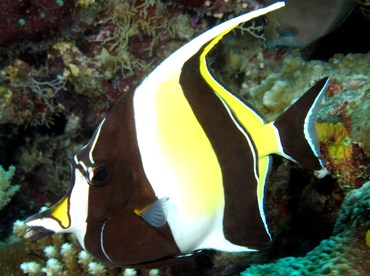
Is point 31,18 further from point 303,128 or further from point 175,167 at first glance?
point 303,128

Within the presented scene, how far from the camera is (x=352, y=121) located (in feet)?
7.30

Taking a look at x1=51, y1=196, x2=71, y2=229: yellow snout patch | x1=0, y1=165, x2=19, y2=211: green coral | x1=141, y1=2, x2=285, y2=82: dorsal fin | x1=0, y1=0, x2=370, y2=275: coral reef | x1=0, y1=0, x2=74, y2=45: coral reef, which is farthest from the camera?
x1=0, y1=165, x2=19, y2=211: green coral

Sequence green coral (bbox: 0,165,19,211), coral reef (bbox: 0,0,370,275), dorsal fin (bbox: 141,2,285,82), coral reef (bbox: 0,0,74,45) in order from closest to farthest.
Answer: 1. dorsal fin (bbox: 141,2,285,82)
2. coral reef (bbox: 0,0,370,275)
3. coral reef (bbox: 0,0,74,45)
4. green coral (bbox: 0,165,19,211)

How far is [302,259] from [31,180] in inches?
125

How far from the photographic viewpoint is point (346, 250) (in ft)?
5.97

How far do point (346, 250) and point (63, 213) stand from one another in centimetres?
133

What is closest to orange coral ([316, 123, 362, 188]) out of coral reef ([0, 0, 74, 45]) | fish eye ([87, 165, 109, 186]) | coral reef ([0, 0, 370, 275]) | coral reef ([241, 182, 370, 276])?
coral reef ([0, 0, 370, 275])

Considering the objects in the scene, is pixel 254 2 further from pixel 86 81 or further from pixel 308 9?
pixel 86 81

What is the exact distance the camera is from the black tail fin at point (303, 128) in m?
1.19

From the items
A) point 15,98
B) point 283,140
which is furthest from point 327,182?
point 15,98

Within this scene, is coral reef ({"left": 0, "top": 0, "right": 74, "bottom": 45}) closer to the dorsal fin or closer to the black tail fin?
the dorsal fin

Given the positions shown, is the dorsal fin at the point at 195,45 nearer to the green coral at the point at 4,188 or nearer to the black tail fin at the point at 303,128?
the black tail fin at the point at 303,128

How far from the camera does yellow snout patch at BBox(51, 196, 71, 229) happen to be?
116 centimetres

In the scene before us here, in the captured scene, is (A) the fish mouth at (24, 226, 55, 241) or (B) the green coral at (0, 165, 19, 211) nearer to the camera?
(A) the fish mouth at (24, 226, 55, 241)
